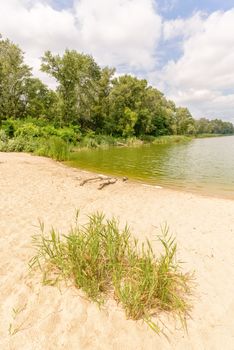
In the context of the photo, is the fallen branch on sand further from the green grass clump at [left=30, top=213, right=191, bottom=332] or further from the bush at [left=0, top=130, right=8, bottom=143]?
the bush at [left=0, top=130, right=8, bottom=143]

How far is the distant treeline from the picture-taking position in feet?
104

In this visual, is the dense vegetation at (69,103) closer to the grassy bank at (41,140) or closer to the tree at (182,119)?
the grassy bank at (41,140)

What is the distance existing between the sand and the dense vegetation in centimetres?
1382

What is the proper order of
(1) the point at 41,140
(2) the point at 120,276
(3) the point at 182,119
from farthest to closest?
(3) the point at 182,119, (1) the point at 41,140, (2) the point at 120,276

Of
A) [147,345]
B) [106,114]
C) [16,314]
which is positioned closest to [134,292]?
[147,345]

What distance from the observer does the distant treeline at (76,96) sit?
1249 inches

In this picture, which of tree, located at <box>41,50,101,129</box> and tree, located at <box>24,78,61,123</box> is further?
tree, located at <box>24,78,61,123</box>

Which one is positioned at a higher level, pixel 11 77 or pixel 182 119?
pixel 11 77

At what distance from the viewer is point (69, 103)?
35125 millimetres

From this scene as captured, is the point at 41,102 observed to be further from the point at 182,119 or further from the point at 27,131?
the point at 182,119

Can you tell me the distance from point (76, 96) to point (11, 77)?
388 inches

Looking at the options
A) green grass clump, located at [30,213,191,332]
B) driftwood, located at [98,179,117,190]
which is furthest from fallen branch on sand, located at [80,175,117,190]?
green grass clump, located at [30,213,191,332]

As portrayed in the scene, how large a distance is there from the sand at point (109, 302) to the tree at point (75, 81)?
31709 mm

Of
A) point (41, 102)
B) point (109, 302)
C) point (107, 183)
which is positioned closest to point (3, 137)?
point (107, 183)
